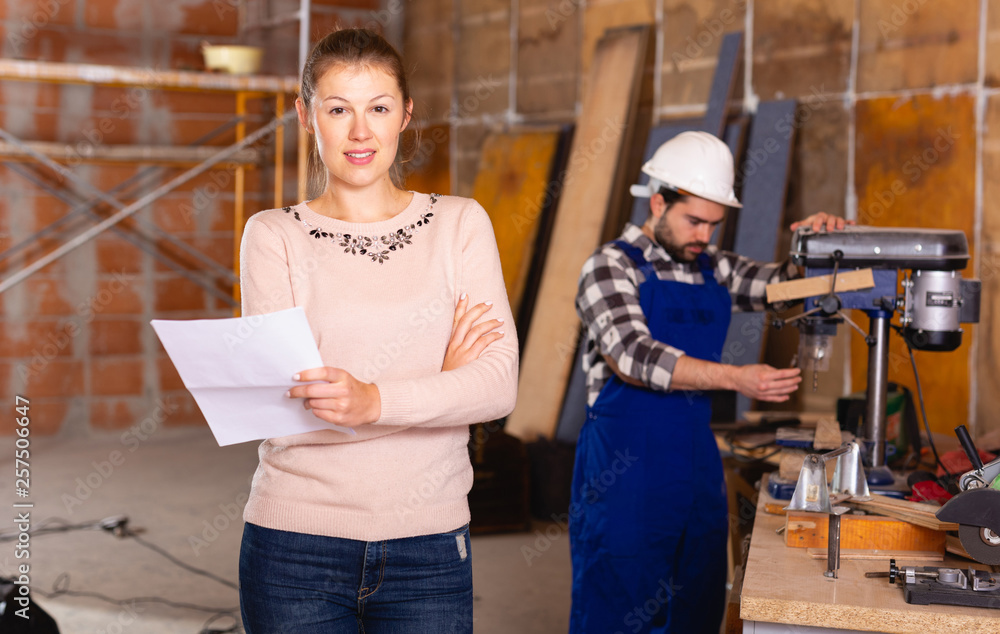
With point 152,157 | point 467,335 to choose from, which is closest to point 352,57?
point 467,335

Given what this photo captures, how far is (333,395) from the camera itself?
1.33 m

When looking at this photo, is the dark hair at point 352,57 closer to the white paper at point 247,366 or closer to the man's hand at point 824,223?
the white paper at point 247,366

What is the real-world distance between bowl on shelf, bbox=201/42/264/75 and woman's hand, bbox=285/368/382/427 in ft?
16.2

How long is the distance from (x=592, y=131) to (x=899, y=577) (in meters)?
3.60

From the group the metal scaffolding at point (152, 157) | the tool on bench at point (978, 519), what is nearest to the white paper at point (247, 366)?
the tool on bench at point (978, 519)

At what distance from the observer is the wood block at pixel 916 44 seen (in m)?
3.61

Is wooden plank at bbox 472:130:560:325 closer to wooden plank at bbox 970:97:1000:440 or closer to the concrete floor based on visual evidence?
the concrete floor

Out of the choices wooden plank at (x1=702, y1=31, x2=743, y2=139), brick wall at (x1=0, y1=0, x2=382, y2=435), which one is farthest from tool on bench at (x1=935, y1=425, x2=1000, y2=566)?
brick wall at (x1=0, y1=0, x2=382, y2=435)

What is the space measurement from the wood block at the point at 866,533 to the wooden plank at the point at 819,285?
1.94 feet

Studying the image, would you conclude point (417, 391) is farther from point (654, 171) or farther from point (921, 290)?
point (654, 171)

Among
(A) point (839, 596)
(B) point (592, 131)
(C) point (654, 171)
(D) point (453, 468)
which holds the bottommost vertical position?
(A) point (839, 596)

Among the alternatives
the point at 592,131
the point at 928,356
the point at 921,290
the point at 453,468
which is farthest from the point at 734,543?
the point at 592,131

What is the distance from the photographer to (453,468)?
1.53 m

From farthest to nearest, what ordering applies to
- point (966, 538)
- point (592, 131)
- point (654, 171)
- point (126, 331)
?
point (126, 331)
point (592, 131)
point (654, 171)
point (966, 538)
